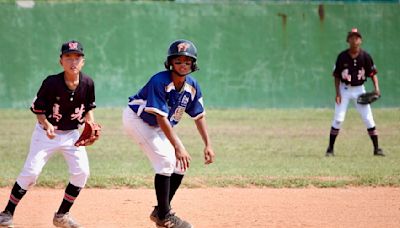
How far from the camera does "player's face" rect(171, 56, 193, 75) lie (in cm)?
665

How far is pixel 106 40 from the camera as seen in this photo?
63.9 ft

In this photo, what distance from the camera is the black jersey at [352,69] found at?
12602 millimetres

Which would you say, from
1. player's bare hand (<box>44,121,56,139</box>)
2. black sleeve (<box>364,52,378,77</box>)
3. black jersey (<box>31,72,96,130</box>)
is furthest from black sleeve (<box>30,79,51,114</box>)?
black sleeve (<box>364,52,378,77</box>)

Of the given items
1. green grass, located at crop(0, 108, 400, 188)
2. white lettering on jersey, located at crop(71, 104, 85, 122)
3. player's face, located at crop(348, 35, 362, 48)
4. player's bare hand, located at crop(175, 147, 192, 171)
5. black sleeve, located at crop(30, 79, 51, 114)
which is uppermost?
player's face, located at crop(348, 35, 362, 48)

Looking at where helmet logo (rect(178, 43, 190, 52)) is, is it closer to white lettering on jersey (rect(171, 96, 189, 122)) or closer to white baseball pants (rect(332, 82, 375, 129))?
white lettering on jersey (rect(171, 96, 189, 122))

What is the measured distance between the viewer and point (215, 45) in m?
19.8

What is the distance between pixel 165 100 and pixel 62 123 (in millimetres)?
945

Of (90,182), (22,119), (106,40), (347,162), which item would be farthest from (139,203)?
(106,40)

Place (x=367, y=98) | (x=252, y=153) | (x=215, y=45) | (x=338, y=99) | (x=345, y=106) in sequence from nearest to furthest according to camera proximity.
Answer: (x=367, y=98) < (x=338, y=99) < (x=345, y=106) < (x=252, y=153) < (x=215, y=45)

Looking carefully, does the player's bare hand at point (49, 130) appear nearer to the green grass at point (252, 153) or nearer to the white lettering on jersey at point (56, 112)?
the white lettering on jersey at point (56, 112)

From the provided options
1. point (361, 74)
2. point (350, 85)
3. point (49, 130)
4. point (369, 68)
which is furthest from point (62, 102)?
point (369, 68)

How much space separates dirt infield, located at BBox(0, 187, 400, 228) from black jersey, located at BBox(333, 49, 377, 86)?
329 cm

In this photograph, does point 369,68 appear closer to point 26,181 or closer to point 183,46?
point 183,46

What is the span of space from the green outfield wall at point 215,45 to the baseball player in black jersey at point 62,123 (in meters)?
12.4
